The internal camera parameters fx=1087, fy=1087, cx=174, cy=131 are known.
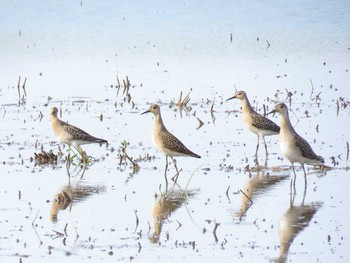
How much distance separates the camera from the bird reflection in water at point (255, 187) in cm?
1463

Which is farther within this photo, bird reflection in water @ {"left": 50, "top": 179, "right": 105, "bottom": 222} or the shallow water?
bird reflection in water @ {"left": 50, "top": 179, "right": 105, "bottom": 222}

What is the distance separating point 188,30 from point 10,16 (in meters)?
6.40

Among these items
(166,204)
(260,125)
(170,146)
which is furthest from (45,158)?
(260,125)

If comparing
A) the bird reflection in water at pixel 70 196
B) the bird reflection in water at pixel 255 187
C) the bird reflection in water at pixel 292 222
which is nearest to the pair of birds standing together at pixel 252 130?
the bird reflection in water at pixel 255 187

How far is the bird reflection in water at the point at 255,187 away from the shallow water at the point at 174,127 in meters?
0.03

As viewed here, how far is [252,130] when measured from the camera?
19.4 metres

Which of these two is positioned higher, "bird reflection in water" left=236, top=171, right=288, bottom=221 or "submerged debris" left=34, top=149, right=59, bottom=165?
"submerged debris" left=34, top=149, right=59, bottom=165

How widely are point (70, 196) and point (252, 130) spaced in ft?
16.9

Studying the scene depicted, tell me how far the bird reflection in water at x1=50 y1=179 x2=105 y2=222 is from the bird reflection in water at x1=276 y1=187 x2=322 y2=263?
9.42 ft

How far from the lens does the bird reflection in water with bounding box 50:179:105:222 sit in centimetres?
1455

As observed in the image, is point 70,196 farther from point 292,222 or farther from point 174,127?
point 174,127

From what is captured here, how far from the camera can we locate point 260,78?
2600 centimetres

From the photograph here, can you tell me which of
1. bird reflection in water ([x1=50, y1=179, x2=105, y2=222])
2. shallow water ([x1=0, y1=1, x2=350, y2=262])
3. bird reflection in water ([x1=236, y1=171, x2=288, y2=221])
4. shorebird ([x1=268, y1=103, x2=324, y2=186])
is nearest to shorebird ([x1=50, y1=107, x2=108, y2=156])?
shallow water ([x1=0, y1=1, x2=350, y2=262])

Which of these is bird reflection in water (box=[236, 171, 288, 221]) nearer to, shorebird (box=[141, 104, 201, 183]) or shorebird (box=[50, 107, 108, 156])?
shorebird (box=[141, 104, 201, 183])
